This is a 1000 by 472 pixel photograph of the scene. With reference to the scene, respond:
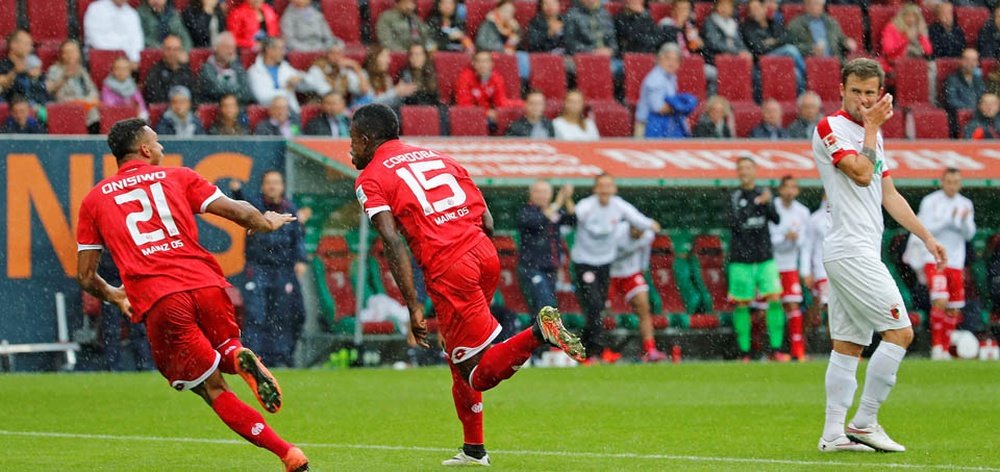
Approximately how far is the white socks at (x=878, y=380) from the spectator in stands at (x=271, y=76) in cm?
1069

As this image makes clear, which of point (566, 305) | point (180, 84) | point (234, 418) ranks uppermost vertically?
point (180, 84)

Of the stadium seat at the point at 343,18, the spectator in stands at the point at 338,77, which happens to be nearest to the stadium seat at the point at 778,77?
the stadium seat at the point at 343,18

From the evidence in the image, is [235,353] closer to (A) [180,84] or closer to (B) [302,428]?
(B) [302,428]

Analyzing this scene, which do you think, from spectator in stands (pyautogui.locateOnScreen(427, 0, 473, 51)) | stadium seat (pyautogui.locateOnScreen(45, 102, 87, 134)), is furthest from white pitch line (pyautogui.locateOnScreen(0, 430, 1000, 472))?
spectator in stands (pyautogui.locateOnScreen(427, 0, 473, 51))

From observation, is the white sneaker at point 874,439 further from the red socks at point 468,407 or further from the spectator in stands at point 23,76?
the spectator in stands at point 23,76

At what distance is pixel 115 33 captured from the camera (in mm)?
18781

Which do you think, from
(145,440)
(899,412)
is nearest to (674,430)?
(899,412)

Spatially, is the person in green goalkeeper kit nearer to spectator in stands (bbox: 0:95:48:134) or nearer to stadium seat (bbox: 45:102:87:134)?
stadium seat (bbox: 45:102:87:134)

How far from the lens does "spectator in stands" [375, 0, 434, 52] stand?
20.3 meters

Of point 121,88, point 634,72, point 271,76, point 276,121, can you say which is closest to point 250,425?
point 276,121

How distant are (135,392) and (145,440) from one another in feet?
12.4

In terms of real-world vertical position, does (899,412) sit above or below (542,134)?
below

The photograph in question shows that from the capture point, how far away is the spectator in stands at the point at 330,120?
1831 centimetres

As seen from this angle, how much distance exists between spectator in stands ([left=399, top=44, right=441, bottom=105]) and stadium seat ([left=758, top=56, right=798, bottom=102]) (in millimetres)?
4860
